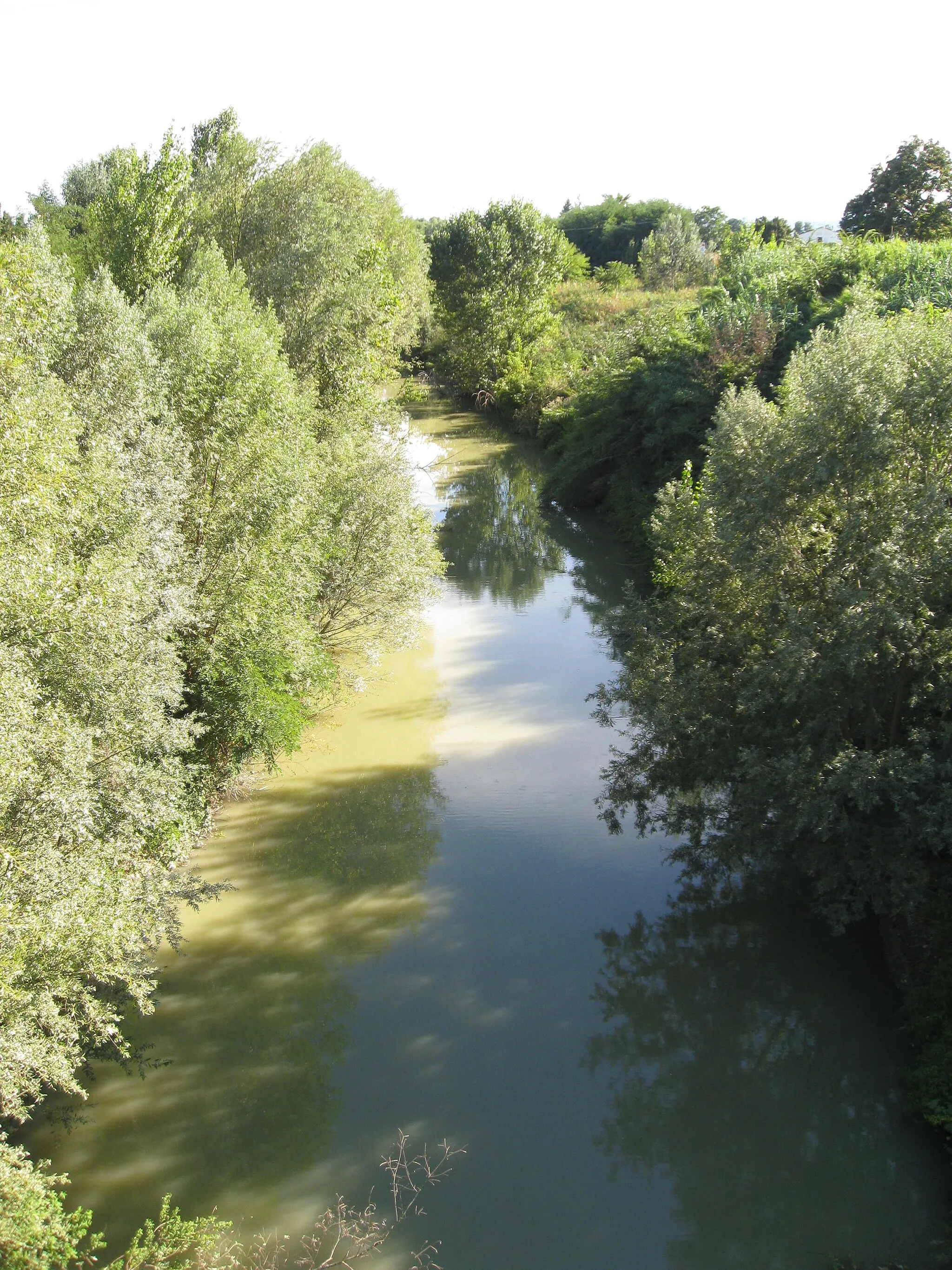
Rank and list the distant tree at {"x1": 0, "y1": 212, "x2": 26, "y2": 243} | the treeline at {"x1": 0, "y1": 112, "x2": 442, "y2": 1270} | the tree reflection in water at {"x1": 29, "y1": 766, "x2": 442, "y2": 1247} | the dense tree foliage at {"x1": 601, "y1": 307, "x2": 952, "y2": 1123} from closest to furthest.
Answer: the treeline at {"x1": 0, "y1": 112, "x2": 442, "y2": 1270}, the tree reflection in water at {"x1": 29, "y1": 766, "x2": 442, "y2": 1247}, the dense tree foliage at {"x1": 601, "y1": 307, "x2": 952, "y2": 1123}, the distant tree at {"x1": 0, "y1": 212, "x2": 26, "y2": 243}

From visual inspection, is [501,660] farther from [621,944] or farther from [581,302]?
[581,302]

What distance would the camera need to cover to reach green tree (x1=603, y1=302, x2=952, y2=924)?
11047 mm

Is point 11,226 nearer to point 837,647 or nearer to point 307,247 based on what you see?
point 307,247

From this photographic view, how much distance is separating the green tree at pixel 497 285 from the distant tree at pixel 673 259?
29.9ft

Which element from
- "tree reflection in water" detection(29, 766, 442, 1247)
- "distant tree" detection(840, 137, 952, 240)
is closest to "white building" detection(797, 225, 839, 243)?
"distant tree" detection(840, 137, 952, 240)

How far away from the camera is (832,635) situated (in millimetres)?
11430

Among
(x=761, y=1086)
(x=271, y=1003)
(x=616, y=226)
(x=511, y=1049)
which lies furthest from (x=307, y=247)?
(x=616, y=226)

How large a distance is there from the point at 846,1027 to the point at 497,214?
46.5 meters

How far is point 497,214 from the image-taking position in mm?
49750

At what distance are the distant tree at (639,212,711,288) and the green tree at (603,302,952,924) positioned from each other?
47.7m

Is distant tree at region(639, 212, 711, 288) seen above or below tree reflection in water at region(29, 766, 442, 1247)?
above

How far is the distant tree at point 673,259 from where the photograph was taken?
2279 inches

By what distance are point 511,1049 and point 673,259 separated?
5856 cm

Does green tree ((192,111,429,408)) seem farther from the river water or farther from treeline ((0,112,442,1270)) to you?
the river water
